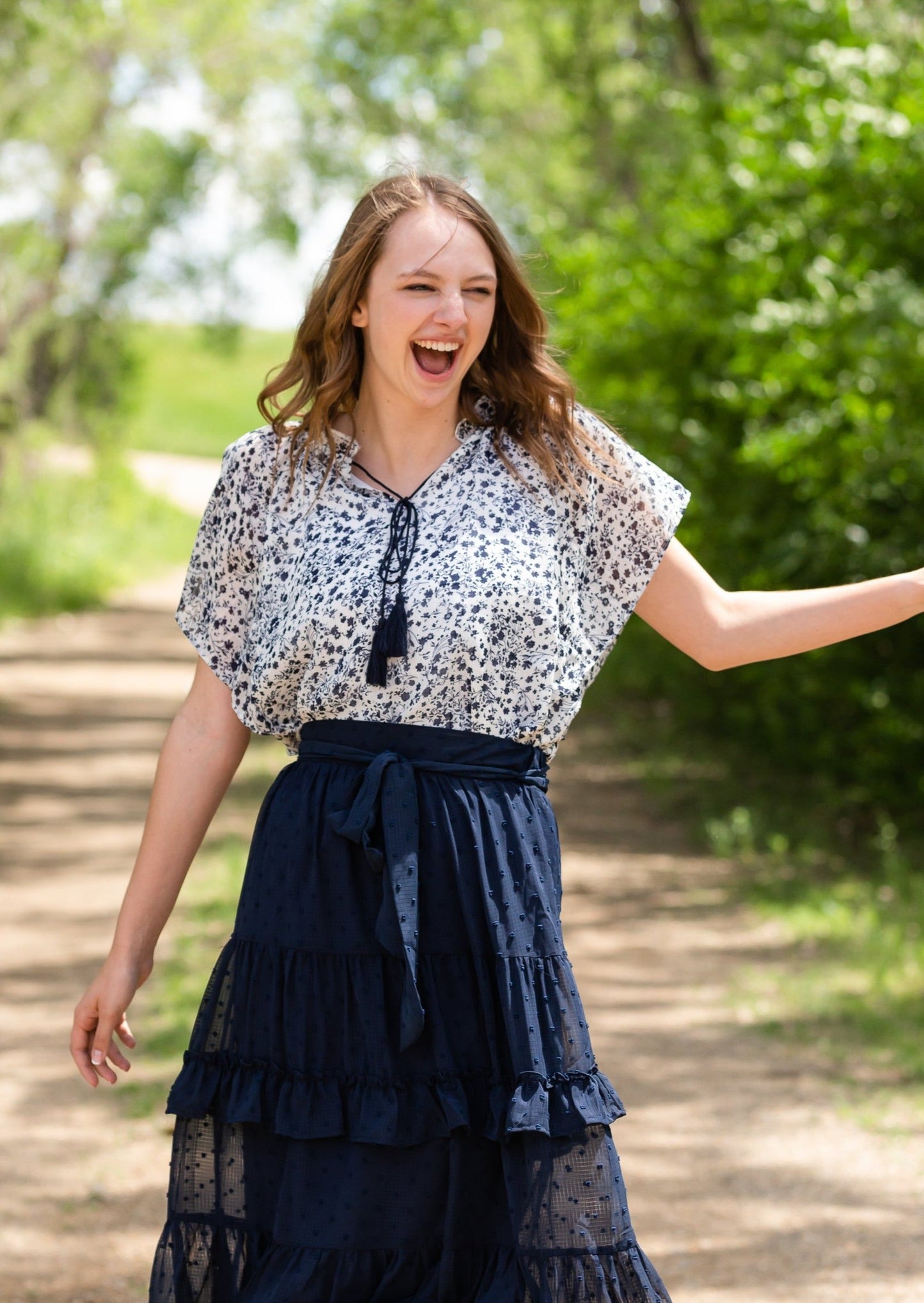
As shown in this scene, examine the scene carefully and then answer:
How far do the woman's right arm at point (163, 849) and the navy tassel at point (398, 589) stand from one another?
0.35 m

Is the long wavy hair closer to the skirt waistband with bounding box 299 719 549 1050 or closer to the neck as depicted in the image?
the neck

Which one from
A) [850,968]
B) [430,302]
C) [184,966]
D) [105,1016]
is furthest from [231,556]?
[850,968]

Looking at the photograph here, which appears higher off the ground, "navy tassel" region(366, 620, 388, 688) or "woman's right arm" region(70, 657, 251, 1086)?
"navy tassel" region(366, 620, 388, 688)

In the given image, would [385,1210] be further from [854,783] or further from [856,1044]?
[854,783]

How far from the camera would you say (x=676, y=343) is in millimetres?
9297

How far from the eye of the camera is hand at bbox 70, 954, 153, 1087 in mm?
2768

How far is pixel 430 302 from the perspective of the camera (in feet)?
8.80

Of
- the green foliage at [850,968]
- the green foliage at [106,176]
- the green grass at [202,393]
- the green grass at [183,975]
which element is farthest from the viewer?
the green grass at [202,393]

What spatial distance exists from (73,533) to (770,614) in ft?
68.2

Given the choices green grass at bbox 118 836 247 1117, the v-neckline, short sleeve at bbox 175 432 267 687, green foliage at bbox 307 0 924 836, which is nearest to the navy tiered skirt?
short sleeve at bbox 175 432 267 687

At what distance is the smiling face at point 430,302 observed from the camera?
2.68 metres

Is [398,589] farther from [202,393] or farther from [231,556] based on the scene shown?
[202,393]

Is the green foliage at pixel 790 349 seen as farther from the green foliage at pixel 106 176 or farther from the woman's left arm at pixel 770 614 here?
the green foliage at pixel 106 176

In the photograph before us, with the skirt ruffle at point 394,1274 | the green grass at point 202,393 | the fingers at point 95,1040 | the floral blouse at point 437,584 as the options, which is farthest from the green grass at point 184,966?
the green grass at point 202,393
